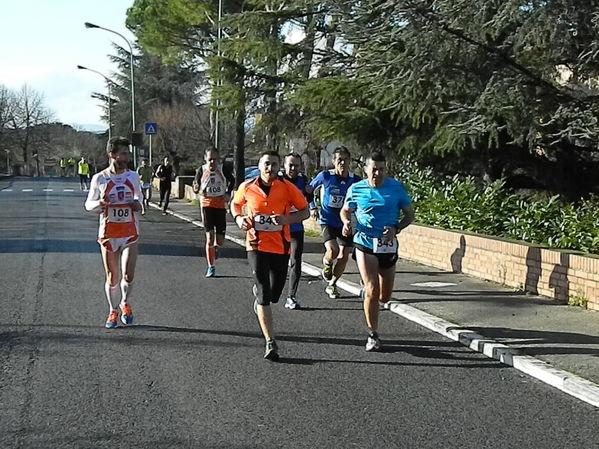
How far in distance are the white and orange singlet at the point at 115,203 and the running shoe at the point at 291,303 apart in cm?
231

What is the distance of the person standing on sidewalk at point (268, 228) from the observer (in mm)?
7426

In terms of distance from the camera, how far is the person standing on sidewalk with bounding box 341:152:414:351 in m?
7.84

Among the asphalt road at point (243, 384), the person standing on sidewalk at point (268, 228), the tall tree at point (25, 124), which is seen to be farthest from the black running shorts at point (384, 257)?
the tall tree at point (25, 124)

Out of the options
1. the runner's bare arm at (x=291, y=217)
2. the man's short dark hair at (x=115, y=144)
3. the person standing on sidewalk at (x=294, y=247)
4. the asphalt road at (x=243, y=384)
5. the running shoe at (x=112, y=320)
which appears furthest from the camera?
the person standing on sidewalk at (x=294, y=247)

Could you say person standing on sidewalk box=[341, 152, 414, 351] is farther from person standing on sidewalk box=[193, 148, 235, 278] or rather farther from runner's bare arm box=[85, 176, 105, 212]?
person standing on sidewalk box=[193, 148, 235, 278]

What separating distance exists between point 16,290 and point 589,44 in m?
8.00

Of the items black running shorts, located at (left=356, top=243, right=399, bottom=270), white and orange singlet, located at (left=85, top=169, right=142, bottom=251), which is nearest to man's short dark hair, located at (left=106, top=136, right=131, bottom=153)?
white and orange singlet, located at (left=85, top=169, right=142, bottom=251)

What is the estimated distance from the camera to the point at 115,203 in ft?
28.2

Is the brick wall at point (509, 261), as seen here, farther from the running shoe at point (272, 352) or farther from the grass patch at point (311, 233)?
the grass patch at point (311, 233)

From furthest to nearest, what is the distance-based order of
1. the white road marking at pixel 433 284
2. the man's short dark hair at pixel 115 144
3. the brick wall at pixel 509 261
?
1. the white road marking at pixel 433 284
2. the brick wall at pixel 509 261
3. the man's short dark hair at pixel 115 144

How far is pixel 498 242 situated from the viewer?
11586 mm

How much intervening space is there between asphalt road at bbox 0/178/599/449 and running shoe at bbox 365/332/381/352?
0.29 feet

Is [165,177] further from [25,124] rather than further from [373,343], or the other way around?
[25,124]

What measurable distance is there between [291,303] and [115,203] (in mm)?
2599
